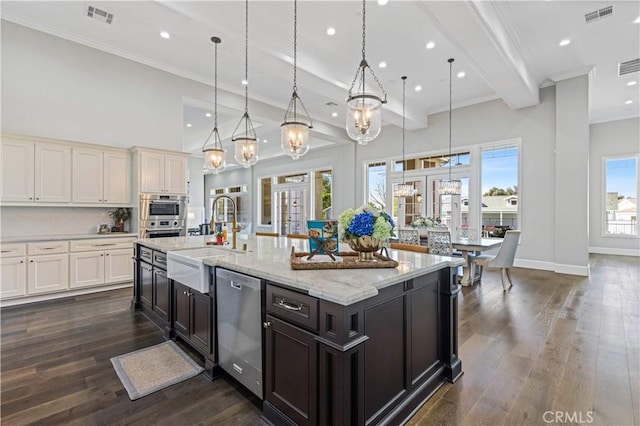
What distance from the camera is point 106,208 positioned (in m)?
5.24

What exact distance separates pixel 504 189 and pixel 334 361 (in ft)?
23.1

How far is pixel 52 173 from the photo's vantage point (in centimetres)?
444

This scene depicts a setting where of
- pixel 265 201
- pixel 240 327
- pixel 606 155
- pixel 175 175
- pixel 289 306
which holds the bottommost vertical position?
pixel 240 327

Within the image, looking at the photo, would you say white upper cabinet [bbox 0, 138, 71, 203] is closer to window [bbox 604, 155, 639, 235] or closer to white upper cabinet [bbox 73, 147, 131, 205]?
white upper cabinet [bbox 73, 147, 131, 205]

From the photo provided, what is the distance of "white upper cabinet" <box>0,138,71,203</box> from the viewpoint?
4.09 metres

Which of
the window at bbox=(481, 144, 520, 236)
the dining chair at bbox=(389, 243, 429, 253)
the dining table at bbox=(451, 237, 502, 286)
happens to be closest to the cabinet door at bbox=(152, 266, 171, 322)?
the dining chair at bbox=(389, 243, 429, 253)

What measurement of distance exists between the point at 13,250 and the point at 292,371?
4.57 metres

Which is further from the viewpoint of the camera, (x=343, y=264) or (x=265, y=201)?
(x=265, y=201)

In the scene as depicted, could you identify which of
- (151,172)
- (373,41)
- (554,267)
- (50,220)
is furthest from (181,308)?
(554,267)

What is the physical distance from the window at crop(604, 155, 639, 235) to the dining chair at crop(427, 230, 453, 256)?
295 inches

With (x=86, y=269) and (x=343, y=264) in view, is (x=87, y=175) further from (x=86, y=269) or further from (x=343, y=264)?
(x=343, y=264)

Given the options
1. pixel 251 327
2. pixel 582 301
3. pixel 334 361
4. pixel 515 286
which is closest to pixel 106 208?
pixel 251 327

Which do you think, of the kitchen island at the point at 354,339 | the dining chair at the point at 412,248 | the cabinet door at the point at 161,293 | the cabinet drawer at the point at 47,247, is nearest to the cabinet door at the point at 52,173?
the cabinet drawer at the point at 47,247

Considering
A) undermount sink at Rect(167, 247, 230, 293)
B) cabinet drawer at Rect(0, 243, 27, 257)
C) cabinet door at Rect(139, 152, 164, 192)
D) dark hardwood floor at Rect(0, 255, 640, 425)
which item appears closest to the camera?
dark hardwood floor at Rect(0, 255, 640, 425)
